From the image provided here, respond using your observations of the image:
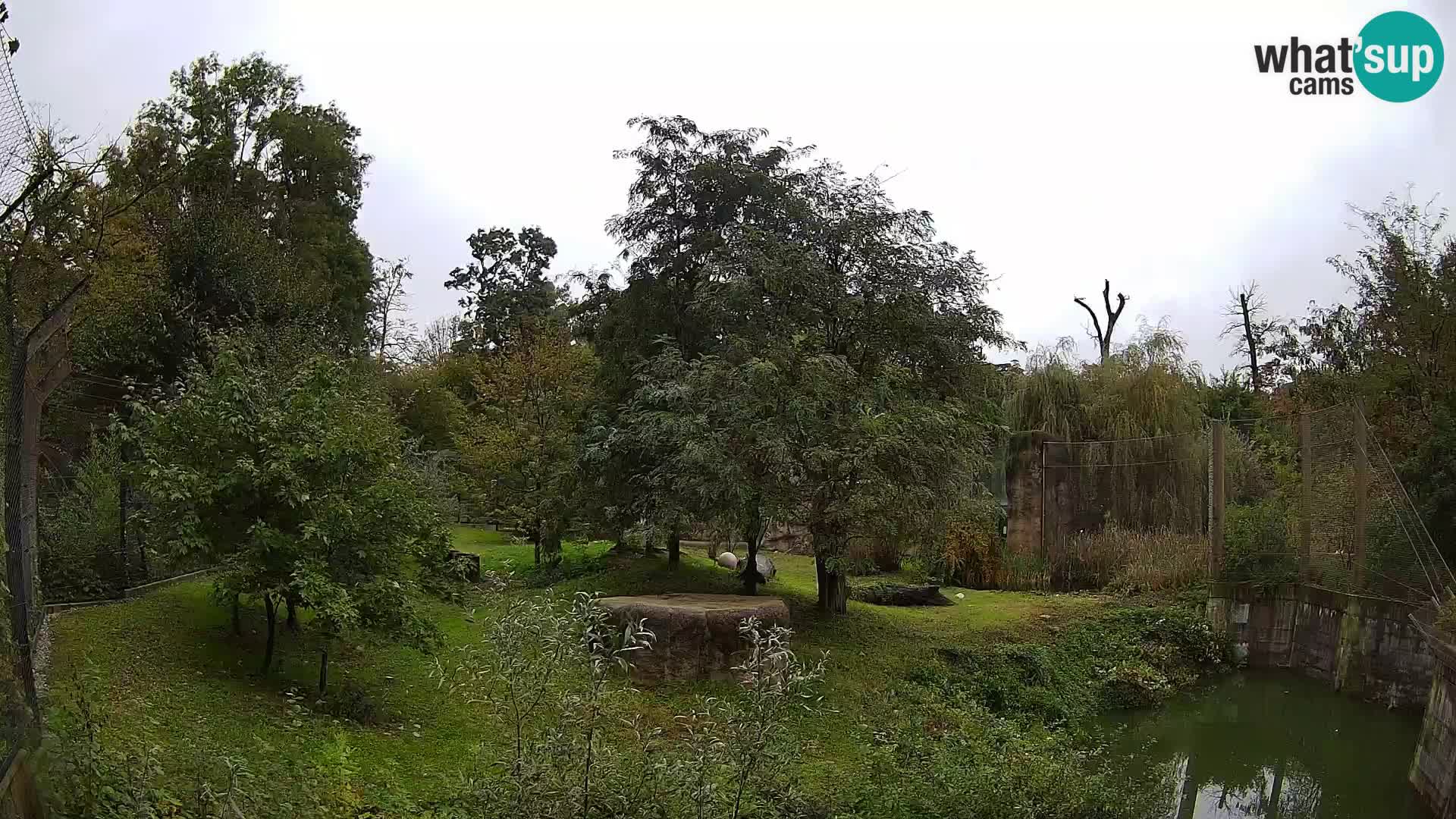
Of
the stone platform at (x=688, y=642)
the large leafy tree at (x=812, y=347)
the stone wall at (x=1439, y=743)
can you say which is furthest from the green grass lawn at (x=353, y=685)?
the stone wall at (x=1439, y=743)

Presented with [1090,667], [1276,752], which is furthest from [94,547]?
Result: [1276,752]

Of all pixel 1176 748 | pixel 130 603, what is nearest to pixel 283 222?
pixel 130 603

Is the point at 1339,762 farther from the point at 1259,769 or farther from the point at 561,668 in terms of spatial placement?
the point at 561,668

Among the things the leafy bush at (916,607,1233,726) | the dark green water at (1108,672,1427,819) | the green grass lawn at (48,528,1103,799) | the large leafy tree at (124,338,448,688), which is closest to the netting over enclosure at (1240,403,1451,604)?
the leafy bush at (916,607,1233,726)

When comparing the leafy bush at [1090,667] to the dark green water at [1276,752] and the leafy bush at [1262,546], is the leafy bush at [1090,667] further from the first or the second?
the leafy bush at [1262,546]

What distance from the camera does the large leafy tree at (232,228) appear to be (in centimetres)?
1511

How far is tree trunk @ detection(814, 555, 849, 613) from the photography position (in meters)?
12.2

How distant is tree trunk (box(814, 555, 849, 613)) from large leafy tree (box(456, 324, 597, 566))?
10.9 feet

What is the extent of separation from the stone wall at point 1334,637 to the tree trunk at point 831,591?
5232 mm

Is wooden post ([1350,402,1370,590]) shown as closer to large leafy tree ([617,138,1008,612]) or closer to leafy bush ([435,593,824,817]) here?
large leafy tree ([617,138,1008,612])

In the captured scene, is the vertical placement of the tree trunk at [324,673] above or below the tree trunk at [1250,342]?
below

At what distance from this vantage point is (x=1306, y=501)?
11961mm

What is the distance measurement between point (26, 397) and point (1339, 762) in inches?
443

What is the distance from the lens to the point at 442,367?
30375 millimetres
